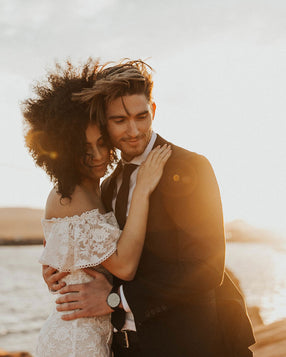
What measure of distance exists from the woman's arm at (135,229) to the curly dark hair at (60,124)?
1.43 feet

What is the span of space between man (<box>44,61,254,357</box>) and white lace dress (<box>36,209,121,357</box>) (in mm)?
86

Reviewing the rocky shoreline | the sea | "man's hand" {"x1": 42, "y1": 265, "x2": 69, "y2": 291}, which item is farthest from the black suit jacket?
the sea

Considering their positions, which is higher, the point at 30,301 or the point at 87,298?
the point at 87,298

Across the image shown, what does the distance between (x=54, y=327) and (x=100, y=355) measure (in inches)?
12.6

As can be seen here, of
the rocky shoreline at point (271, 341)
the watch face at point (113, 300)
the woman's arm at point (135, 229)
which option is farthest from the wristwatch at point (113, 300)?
the rocky shoreline at point (271, 341)

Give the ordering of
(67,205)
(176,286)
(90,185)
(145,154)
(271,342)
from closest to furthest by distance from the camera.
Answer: (176,286)
(67,205)
(145,154)
(90,185)
(271,342)

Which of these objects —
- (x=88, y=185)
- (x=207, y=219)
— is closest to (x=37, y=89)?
(x=88, y=185)

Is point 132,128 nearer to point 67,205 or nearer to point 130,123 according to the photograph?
point 130,123

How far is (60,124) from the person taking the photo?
8.41ft

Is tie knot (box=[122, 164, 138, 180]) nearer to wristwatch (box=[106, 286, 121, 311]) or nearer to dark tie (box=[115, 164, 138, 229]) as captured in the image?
dark tie (box=[115, 164, 138, 229])

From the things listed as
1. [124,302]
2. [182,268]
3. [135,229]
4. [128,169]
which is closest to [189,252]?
[182,268]

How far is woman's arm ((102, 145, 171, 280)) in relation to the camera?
241 cm

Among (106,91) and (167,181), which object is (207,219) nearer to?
(167,181)

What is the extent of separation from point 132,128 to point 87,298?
3.45 feet
